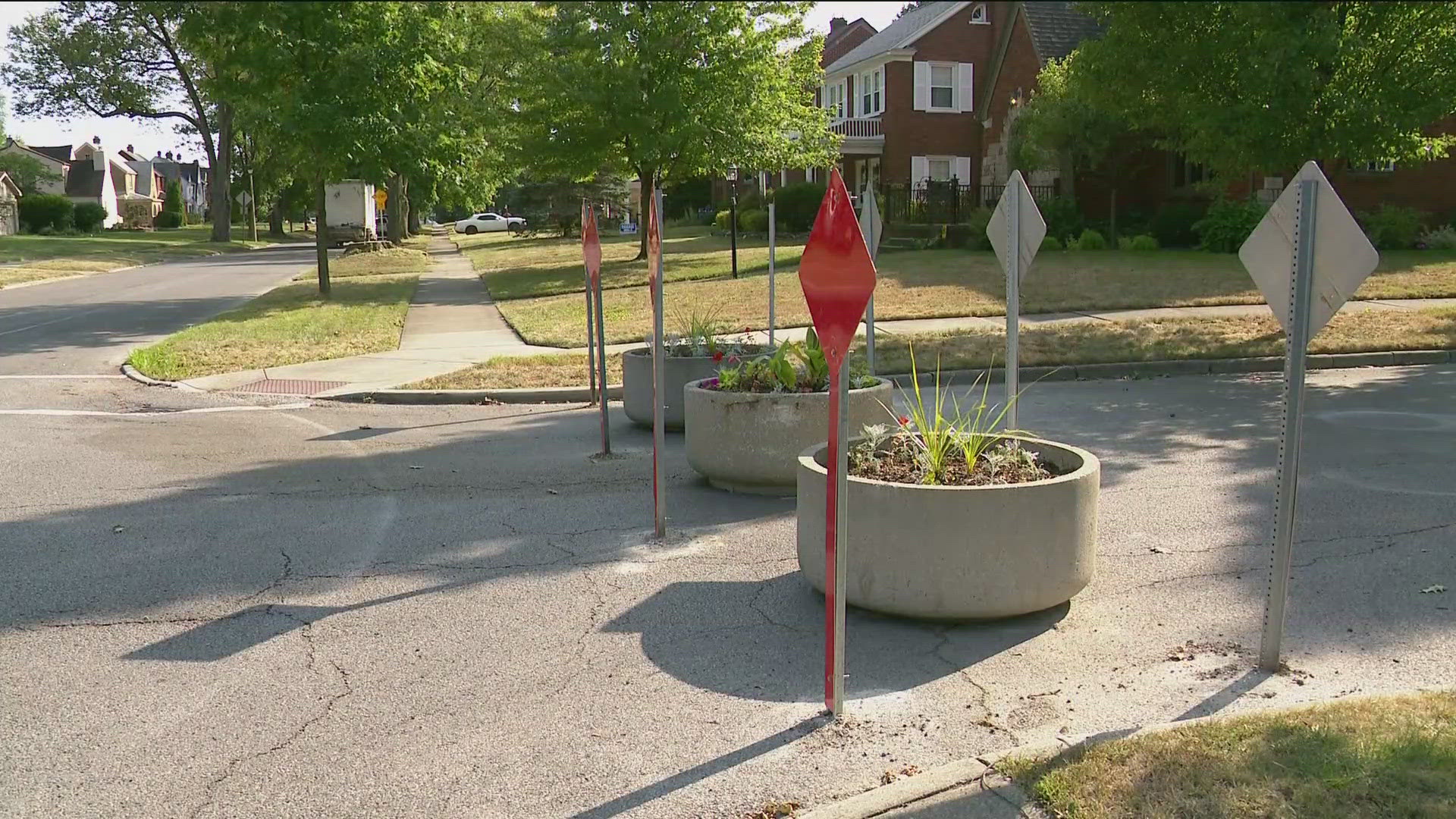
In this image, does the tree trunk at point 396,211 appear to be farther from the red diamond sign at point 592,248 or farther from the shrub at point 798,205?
the red diamond sign at point 592,248

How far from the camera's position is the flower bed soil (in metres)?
5.40

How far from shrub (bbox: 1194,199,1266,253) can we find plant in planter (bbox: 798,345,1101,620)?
70.2 feet

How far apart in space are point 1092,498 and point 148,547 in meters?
4.93

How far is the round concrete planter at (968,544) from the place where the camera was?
5082 mm

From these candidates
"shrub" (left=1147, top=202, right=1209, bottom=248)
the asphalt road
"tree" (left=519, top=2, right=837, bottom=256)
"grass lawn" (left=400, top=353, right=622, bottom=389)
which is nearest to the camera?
"grass lawn" (left=400, top=353, right=622, bottom=389)

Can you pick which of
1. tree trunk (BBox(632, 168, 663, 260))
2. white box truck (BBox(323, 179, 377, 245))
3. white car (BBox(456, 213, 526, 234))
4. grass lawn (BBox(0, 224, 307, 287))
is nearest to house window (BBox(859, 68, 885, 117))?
tree trunk (BBox(632, 168, 663, 260))

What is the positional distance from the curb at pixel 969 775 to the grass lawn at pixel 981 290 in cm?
1260

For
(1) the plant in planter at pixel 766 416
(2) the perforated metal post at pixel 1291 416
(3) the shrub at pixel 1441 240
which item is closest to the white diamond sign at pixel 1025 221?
(1) the plant in planter at pixel 766 416

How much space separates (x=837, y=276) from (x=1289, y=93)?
28.4 feet

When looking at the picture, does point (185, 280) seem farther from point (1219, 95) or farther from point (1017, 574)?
point (1017, 574)

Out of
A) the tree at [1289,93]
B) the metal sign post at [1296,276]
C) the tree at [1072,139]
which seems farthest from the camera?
the tree at [1072,139]

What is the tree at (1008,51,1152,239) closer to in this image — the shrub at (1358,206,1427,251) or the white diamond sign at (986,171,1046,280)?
the shrub at (1358,206,1427,251)

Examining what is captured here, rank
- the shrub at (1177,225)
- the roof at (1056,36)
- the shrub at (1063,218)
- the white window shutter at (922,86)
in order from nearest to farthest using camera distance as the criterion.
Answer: the shrub at (1177,225) < the shrub at (1063,218) < the roof at (1056,36) < the white window shutter at (922,86)

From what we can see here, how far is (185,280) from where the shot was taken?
105 feet
